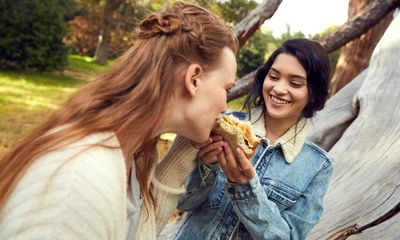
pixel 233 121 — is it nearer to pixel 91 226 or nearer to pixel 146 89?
pixel 146 89

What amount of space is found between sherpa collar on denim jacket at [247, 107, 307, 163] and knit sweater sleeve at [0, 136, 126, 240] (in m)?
1.00

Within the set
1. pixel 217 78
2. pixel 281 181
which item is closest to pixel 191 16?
pixel 217 78

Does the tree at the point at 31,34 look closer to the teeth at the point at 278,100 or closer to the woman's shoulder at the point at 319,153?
the teeth at the point at 278,100

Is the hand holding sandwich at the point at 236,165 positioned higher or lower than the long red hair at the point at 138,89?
lower

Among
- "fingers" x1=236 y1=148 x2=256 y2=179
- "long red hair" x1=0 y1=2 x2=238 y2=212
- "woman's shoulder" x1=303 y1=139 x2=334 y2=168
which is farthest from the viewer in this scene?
"woman's shoulder" x1=303 y1=139 x2=334 y2=168

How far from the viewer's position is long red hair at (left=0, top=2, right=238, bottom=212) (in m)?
1.21

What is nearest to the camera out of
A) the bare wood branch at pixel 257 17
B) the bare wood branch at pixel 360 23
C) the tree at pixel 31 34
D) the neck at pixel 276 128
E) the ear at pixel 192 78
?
the ear at pixel 192 78

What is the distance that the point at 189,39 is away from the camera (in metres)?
1.42

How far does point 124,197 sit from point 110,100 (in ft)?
→ 0.97

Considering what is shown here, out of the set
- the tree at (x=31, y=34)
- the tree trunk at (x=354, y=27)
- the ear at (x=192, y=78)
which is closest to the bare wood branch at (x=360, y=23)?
the tree trunk at (x=354, y=27)

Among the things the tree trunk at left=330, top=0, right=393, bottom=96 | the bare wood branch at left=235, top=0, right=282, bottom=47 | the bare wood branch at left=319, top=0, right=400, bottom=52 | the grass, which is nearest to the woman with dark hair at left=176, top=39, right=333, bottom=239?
the bare wood branch at left=235, top=0, right=282, bottom=47

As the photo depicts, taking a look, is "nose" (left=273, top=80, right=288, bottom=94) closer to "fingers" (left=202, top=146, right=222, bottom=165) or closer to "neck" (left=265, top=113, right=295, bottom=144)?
"neck" (left=265, top=113, right=295, bottom=144)

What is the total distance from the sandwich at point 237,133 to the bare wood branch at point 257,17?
1.93 m

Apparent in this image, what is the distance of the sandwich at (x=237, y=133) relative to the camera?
1767 mm
